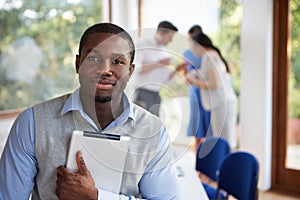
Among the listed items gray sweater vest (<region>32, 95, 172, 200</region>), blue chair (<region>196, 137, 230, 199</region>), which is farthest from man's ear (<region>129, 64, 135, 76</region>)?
blue chair (<region>196, 137, 230, 199</region>)

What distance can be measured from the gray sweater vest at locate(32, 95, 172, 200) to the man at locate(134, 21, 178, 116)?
0.09m

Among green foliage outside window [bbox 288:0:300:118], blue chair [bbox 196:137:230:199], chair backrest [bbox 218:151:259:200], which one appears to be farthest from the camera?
green foliage outside window [bbox 288:0:300:118]

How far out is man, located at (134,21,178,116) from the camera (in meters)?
1.14

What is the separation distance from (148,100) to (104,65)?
0.96ft

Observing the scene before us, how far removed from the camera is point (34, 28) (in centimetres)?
390

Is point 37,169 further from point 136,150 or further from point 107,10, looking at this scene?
point 107,10

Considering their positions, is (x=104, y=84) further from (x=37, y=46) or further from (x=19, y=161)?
(x=37, y=46)

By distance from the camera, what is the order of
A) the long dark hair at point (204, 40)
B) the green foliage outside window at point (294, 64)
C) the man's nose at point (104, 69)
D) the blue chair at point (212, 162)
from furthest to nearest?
1. the green foliage outside window at point (294, 64)
2. the long dark hair at point (204, 40)
3. the blue chair at point (212, 162)
4. the man's nose at point (104, 69)

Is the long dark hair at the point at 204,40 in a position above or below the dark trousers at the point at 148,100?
above

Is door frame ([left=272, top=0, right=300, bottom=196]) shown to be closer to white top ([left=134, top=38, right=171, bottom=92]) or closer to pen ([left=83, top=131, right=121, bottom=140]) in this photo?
white top ([left=134, top=38, right=171, bottom=92])

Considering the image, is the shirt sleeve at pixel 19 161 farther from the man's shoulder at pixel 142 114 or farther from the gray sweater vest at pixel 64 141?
the man's shoulder at pixel 142 114

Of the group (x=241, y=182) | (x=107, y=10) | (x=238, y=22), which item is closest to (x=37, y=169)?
(x=241, y=182)

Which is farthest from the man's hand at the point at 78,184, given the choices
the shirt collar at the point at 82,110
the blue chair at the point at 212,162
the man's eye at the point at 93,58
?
the blue chair at the point at 212,162

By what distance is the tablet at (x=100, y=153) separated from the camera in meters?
1.07
